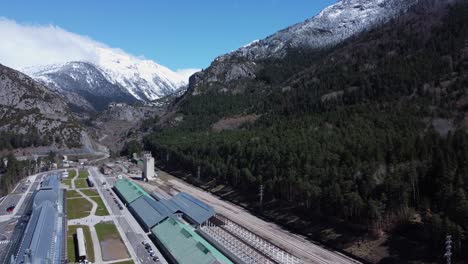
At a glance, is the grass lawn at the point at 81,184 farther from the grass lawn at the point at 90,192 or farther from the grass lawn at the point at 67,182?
the grass lawn at the point at 90,192

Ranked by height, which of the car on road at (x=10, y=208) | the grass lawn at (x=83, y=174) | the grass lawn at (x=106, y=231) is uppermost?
the grass lawn at (x=83, y=174)

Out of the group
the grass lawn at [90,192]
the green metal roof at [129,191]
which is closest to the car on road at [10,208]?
the grass lawn at [90,192]

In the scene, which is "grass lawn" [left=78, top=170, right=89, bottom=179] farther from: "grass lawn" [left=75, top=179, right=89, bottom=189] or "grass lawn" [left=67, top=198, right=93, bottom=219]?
"grass lawn" [left=67, top=198, right=93, bottom=219]

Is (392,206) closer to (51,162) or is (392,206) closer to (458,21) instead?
(51,162)

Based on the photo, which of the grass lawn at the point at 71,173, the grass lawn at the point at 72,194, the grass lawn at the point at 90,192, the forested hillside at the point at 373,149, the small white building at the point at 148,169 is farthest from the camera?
the grass lawn at the point at 71,173

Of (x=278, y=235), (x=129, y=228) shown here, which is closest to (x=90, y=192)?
(x=129, y=228)

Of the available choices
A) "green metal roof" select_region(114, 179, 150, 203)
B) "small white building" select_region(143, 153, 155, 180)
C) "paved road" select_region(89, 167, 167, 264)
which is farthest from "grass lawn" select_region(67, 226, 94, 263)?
"small white building" select_region(143, 153, 155, 180)
